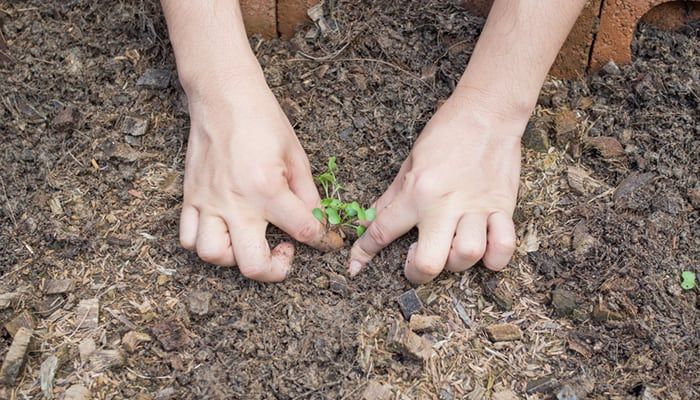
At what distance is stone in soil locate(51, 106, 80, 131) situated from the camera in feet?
6.71

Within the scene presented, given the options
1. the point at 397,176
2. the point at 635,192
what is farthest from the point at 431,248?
the point at 635,192

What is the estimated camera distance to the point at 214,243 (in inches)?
69.5

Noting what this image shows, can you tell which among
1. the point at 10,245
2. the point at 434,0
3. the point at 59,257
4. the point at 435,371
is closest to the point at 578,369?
the point at 435,371

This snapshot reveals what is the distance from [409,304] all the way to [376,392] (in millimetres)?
213

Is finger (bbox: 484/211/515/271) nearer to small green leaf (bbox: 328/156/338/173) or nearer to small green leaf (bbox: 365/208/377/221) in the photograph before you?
small green leaf (bbox: 365/208/377/221)

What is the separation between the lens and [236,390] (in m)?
1.65

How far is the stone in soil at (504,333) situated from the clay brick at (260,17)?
1.02 meters

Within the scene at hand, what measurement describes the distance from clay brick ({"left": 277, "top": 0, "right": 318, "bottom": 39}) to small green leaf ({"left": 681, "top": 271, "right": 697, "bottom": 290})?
A: 3.80 feet

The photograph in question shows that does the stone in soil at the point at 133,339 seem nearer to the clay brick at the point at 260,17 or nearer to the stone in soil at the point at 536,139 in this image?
the clay brick at the point at 260,17

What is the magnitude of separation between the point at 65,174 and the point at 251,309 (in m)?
0.63

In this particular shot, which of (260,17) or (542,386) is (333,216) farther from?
(260,17)

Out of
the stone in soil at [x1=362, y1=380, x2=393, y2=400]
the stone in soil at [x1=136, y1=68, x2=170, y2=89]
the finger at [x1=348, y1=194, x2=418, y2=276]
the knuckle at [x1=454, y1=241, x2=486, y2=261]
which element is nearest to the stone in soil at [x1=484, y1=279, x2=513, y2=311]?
the knuckle at [x1=454, y1=241, x2=486, y2=261]

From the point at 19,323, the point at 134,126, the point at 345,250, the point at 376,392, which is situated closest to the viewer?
the point at 376,392

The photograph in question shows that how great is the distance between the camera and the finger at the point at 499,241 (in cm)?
176
